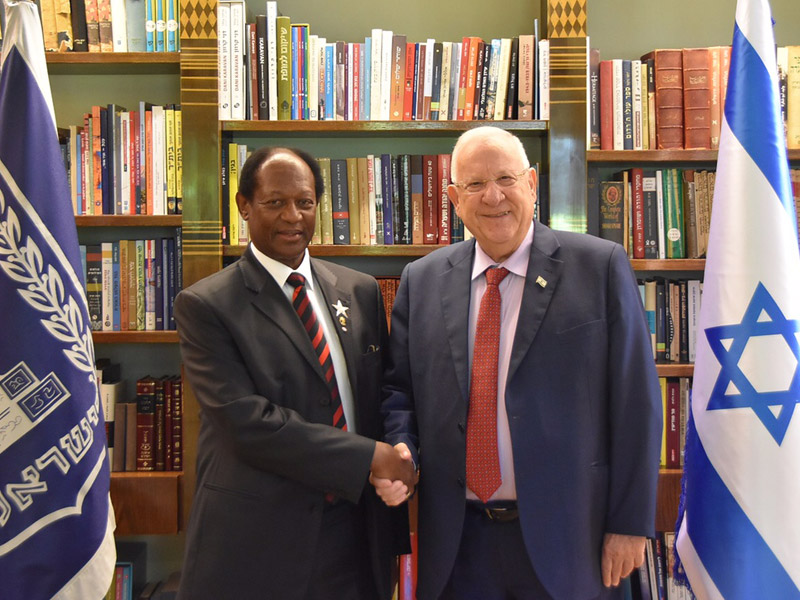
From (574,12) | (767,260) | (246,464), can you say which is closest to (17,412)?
(246,464)

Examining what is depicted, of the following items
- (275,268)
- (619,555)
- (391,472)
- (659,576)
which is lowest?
(659,576)

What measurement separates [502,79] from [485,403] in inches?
54.1

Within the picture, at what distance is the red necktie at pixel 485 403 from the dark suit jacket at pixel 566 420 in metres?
0.02

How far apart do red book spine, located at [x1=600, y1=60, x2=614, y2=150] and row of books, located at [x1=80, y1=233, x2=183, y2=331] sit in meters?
1.58

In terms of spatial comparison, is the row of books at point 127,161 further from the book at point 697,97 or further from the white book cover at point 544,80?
the book at point 697,97

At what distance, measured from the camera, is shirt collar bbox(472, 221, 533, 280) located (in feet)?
5.67

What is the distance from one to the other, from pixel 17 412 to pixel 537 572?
132cm

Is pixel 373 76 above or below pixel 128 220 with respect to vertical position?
above

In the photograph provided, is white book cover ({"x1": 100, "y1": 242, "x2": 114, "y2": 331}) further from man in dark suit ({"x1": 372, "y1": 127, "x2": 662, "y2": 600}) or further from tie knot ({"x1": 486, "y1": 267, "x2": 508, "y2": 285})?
tie knot ({"x1": 486, "y1": 267, "x2": 508, "y2": 285})

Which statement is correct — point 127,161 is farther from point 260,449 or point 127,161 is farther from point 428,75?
point 260,449

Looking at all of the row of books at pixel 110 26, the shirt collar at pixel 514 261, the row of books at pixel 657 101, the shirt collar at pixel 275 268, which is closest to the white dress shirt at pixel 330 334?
the shirt collar at pixel 275 268

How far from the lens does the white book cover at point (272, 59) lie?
252 centimetres

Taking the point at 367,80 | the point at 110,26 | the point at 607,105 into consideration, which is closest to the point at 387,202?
the point at 367,80

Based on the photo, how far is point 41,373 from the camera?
6.04 ft
